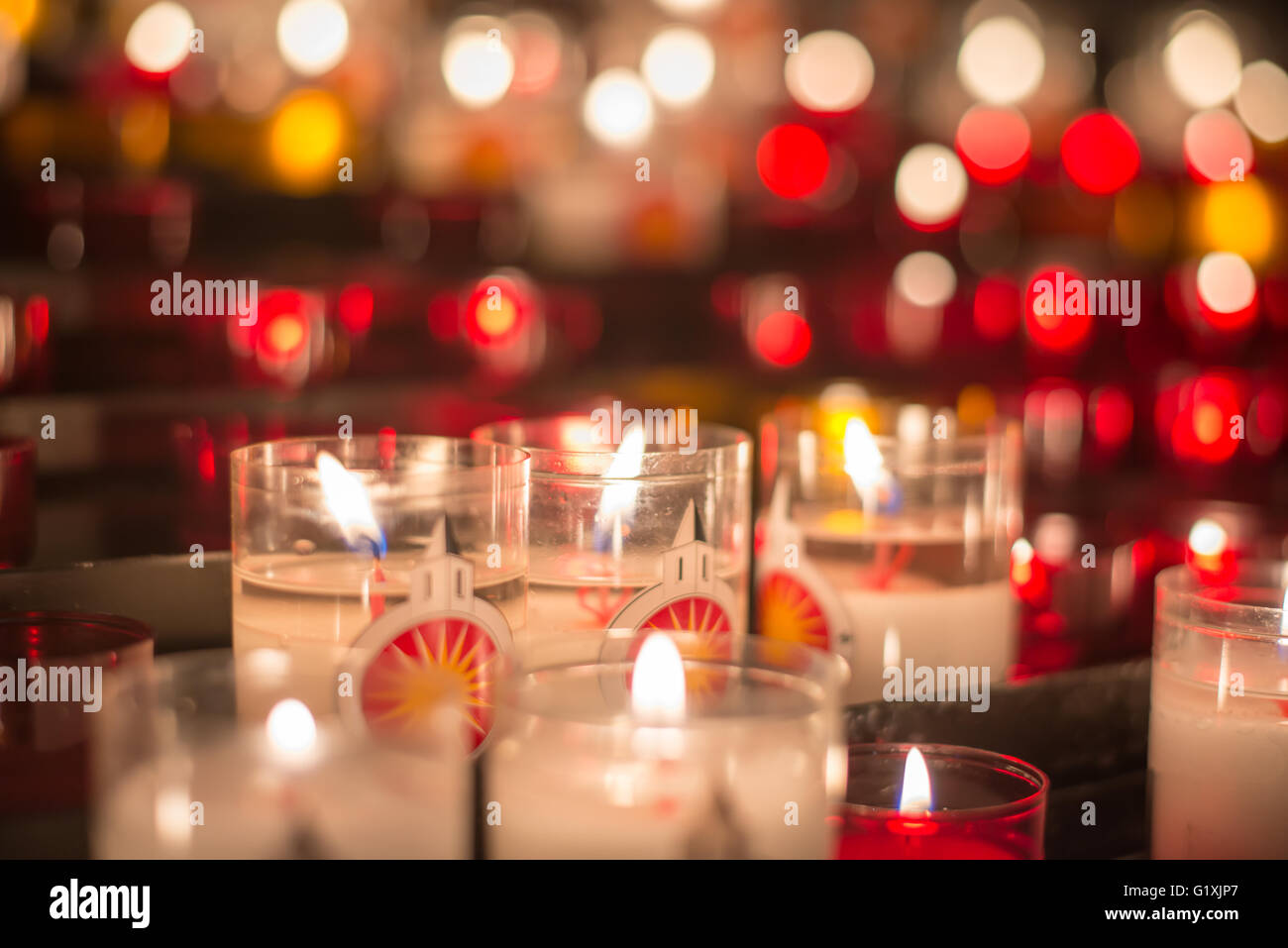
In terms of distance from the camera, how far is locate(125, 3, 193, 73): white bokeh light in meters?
3.15

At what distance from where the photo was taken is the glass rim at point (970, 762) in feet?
1.94

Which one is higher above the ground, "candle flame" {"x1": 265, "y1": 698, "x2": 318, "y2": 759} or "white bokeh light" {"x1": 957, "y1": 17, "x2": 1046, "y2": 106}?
"white bokeh light" {"x1": 957, "y1": 17, "x2": 1046, "y2": 106}

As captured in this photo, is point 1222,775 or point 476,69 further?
point 476,69

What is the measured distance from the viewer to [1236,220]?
4227 millimetres

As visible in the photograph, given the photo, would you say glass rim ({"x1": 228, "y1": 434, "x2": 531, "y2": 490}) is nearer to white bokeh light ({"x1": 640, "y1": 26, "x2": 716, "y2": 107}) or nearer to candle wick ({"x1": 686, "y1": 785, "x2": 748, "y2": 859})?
candle wick ({"x1": 686, "y1": 785, "x2": 748, "y2": 859})

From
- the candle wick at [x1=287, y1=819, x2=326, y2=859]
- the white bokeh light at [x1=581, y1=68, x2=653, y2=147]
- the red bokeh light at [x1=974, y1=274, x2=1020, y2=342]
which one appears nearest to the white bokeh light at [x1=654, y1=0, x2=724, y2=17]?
the white bokeh light at [x1=581, y1=68, x2=653, y2=147]

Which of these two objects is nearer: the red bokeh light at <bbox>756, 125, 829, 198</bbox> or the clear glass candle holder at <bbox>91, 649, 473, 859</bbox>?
the clear glass candle holder at <bbox>91, 649, 473, 859</bbox>

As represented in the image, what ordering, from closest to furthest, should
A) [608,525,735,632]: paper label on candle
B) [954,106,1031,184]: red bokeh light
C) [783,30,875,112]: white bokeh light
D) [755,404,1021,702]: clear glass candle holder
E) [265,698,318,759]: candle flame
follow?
1. [265,698,318,759]: candle flame
2. [608,525,735,632]: paper label on candle
3. [755,404,1021,702]: clear glass candle holder
4. [954,106,1031,184]: red bokeh light
5. [783,30,875,112]: white bokeh light

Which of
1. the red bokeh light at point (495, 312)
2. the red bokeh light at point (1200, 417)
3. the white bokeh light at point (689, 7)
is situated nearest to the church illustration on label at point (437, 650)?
the red bokeh light at point (495, 312)

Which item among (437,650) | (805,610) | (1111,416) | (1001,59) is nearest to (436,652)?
(437,650)

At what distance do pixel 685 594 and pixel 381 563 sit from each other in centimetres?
16

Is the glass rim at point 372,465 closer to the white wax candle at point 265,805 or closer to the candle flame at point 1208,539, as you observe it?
the white wax candle at point 265,805

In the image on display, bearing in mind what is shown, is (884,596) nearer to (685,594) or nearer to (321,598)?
(685,594)

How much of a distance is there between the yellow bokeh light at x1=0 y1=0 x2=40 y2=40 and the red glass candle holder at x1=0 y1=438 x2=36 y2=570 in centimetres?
249
